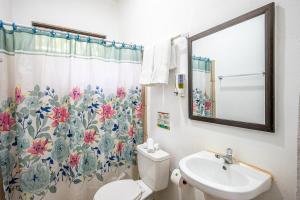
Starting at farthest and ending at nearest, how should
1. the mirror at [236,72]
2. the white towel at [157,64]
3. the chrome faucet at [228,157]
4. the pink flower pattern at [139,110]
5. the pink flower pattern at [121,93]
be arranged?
the pink flower pattern at [139,110] < the pink flower pattern at [121,93] < the white towel at [157,64] < the chrome faucet at [228,157] < the mirror at [236,72]

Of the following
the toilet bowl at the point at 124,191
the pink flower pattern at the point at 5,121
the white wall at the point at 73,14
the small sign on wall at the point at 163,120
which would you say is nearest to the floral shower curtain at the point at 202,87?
the small sign on wall at the point at 163,120

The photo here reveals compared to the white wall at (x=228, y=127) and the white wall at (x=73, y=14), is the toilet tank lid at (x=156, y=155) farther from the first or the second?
the white wall at (x=73, y=14)

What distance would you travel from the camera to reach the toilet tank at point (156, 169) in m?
1.46

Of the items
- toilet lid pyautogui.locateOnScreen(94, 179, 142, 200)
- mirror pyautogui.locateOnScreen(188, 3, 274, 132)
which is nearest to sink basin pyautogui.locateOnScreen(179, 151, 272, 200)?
mirror pyautogui.locateOnScreen(188, 3, 274, 132)

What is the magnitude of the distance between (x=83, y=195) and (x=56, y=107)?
2.93ft

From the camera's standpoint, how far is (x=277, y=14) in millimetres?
864

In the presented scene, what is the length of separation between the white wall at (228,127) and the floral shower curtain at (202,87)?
0.34ft

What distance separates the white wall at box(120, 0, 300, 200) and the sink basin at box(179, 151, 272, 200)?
0.09 meters

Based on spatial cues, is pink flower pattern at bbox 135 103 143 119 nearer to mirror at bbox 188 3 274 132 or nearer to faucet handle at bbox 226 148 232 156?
mirror at bbox 188 3 274 132

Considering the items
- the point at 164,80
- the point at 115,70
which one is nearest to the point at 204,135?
the point at 164,80

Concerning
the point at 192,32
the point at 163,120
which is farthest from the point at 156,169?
the point at 192,32

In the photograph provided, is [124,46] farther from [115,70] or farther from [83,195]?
[83,195]

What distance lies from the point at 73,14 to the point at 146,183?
2.20 m

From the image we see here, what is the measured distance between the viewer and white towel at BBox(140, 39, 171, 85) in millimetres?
1440
